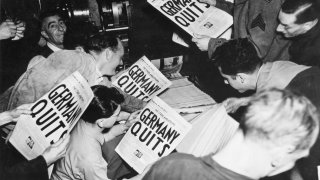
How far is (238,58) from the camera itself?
5.72ft

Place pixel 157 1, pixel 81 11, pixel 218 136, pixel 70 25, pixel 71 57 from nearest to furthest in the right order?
pixel 218 136
pixel 71 57
pixel 157 1
pixel 70 25
pixel 81 11

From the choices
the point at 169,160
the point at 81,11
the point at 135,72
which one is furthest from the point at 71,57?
the point at 169,160

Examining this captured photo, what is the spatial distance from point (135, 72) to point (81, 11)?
3.00ft

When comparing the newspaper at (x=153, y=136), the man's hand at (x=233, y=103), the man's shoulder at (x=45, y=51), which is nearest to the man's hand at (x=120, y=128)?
the newspaper at (x=153, y=136)

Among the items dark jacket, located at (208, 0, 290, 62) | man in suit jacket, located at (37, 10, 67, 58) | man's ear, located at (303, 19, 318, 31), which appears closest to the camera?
man's ear, located at (303, 19, 318, 31)

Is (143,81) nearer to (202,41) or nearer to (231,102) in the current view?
(202,41)

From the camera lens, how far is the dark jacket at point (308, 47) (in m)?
1.72

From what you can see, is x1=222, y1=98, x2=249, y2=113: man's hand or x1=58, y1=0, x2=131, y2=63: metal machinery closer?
x1=222, y1=98, x2=249, y2=113: man's hand

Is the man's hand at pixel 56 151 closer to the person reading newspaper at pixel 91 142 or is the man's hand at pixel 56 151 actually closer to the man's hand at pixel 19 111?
the person reading newspaper at pixel 91 142

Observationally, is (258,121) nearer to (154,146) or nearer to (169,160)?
(169,160)

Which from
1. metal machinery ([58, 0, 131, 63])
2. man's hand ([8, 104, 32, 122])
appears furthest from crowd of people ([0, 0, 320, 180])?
metal machinery ([58, 0, 131, 63])

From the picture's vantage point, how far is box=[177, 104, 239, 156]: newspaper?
4.99ft

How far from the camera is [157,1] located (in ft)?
7.09

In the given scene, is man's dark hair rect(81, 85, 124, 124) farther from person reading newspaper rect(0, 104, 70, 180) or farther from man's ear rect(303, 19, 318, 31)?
man's ear rect(303, 19, 318, 31)
